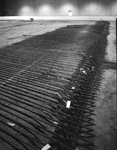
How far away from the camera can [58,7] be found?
1589cm

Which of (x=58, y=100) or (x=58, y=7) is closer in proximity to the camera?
(x=58, y=100)

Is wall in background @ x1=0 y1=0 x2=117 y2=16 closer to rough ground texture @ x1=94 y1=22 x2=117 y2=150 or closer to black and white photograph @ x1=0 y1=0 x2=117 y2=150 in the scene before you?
black and white photograph @ x1=0 y1=0 x2=117 y2=150

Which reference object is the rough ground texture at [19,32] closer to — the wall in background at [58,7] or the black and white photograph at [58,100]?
the black and white photograph at [58,100]

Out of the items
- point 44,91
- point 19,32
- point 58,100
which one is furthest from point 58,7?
point 58,100

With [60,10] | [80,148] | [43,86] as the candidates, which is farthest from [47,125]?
[60,10]

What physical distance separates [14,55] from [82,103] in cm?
208

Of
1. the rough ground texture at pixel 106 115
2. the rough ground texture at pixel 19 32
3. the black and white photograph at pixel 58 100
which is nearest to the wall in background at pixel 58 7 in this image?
the rough ground texture at pixel 19 32

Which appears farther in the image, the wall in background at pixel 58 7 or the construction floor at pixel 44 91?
the wall in background at pixel 58 7

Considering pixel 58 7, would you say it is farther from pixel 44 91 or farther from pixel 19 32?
pixel 44 91

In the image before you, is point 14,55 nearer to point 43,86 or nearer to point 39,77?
point 39,77

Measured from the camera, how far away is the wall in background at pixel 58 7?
1481 cm

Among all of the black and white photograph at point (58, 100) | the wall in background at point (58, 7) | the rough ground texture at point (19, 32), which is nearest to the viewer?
the black and white photograph at point (58, 100)

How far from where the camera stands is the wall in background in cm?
1481

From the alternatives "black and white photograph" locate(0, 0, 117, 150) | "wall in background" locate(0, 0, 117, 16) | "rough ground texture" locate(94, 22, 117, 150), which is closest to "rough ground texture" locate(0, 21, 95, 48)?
"black and white photograph" locate(0, 0, 117, 150)
